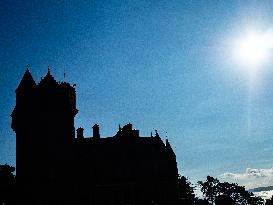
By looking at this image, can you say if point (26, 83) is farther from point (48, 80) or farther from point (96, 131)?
point (96, 131)

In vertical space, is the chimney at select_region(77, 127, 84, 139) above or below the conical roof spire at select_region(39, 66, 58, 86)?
below

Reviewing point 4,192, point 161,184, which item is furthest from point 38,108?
point 4,192

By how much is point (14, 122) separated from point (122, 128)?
1697 cm

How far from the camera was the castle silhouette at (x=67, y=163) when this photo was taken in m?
43.0

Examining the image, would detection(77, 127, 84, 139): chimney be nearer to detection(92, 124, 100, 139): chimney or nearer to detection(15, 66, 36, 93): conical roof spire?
detection(92, 124, 100, 139): chimney

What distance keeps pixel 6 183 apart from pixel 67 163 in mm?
27512

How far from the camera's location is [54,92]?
4662 cm

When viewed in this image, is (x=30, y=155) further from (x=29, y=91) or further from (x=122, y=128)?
(x=122, y=128)

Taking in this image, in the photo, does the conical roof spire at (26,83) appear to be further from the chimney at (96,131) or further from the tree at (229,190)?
the tree at (229,190)

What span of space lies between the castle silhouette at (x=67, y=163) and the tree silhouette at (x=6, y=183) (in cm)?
1604

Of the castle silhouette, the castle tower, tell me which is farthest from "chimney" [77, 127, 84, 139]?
the castle tower

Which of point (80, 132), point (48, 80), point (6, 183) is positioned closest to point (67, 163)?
point (80, 132)

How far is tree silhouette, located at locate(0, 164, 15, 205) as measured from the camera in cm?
5934

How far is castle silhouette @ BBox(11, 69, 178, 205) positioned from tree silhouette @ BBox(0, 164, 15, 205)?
1604 centimetres
